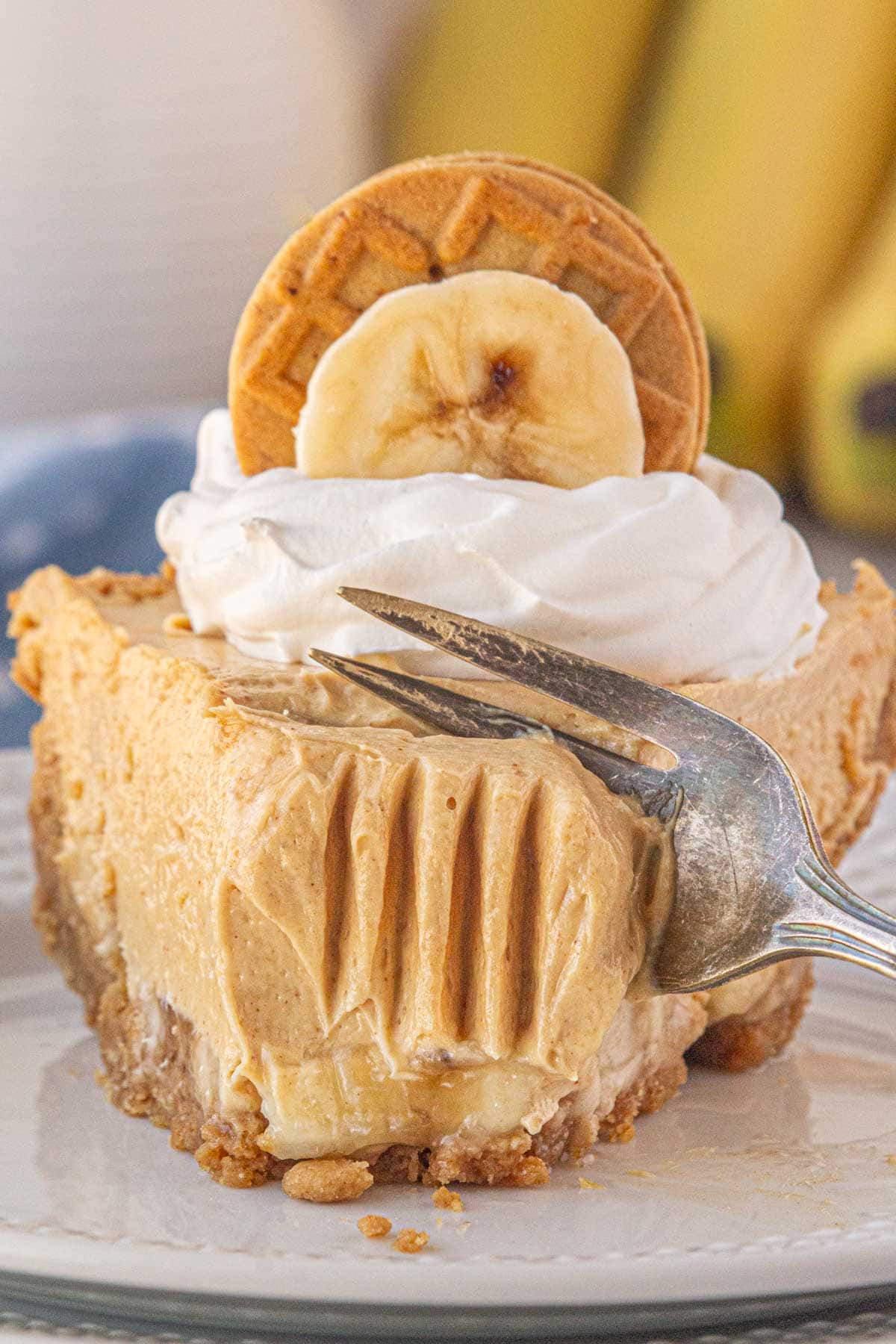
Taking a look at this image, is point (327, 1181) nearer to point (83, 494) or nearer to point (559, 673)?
point (559, 673)

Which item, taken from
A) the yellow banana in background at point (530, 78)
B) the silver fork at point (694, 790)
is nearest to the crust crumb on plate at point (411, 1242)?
the silver fork at point (694, 790)

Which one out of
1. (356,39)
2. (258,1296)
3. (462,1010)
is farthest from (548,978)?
(356,39)

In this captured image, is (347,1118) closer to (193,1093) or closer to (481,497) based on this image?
(193,1093)

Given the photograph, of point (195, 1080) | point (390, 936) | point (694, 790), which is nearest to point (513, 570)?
point (694, 790)

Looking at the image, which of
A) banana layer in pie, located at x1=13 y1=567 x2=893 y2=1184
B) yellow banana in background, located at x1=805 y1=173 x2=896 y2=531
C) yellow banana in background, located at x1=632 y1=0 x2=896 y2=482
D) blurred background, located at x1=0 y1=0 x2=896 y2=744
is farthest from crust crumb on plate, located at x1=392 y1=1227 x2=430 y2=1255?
yellow banana in background, located at x1=632 y1=0 x2=896 y2=482

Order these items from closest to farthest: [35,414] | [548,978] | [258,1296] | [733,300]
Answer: [258,1296]
[548,978]
[733,300]
[35,414]

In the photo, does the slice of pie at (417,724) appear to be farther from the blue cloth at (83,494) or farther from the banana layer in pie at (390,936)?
the blue cloth at (83,494)
